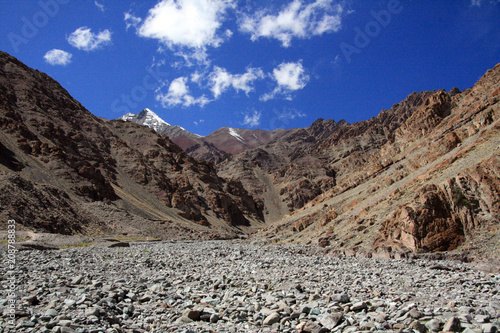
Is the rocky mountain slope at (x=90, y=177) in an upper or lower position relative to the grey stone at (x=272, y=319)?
upper

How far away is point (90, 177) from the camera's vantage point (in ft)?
263

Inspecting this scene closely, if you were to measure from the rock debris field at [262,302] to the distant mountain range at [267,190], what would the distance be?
8179 millimetres

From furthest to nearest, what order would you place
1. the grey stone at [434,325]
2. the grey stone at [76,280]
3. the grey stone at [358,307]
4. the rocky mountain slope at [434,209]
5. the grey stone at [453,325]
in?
the rocky mountain slope at [434,209] < the grey stone at [76,280] < the grey stone at [358,307] < the grey stone at [434,325] < the grey stone at [453,325]

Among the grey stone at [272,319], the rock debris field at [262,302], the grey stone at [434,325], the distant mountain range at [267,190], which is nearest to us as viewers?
the grey stone at [434,325]

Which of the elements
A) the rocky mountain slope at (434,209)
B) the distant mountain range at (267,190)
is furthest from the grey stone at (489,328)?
the rocky mountain slope at (434,209)

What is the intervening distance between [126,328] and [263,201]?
166698mm

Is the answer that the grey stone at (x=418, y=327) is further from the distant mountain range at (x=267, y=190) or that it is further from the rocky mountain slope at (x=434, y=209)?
the rocky mountain slope at (x=434, y=209)

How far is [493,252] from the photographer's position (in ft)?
57.3

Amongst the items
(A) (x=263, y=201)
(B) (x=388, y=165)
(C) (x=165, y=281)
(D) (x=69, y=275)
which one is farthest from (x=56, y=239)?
(A) (x=263, y=201)

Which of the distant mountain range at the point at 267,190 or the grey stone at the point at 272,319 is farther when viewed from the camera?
the distant mountain range at the point at 267,190

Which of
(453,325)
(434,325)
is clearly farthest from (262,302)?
(453,325)

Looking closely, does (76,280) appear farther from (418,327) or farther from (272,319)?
(418,327)

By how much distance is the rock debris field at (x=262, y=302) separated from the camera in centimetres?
746

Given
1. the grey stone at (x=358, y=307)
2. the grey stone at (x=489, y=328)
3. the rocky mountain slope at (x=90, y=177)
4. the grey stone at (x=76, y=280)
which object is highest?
the rocky mountain slope at (x=90, y=177)
